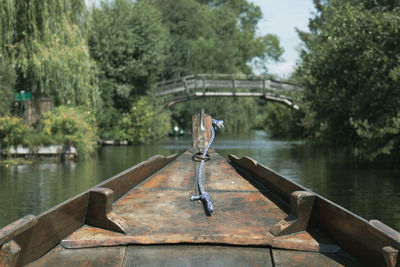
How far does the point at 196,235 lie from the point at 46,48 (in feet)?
36.9

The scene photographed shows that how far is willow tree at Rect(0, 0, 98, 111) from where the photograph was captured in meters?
12.0

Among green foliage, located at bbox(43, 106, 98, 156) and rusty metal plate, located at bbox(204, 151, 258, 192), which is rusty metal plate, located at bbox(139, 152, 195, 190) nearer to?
rusty metal plate, located at bbox(204, 151, 258, 192)

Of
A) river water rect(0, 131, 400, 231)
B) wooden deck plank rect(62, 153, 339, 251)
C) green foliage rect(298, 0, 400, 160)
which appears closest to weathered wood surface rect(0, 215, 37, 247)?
wooden deck plank rect(62, 153, 339, 251)

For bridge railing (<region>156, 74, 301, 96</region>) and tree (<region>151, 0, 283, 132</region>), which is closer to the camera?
bridge railing (<region>156, 74, 301, 96</region>)

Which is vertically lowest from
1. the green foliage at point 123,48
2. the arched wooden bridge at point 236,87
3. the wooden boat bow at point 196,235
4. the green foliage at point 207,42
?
the wooden boat bow at point 196,235

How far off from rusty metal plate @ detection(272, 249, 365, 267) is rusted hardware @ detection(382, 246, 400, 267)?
378 mm

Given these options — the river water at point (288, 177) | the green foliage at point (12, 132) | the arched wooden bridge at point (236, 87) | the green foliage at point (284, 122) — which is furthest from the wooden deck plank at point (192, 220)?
the green foliage at point (284, 122)

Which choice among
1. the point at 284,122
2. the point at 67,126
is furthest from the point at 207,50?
the point at 67,126

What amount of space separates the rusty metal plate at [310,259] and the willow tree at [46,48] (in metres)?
11.1

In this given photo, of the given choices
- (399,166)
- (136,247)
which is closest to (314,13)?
(399,166)

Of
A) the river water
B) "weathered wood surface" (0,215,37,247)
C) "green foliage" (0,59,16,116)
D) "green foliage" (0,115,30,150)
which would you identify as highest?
"green foliage" (0,59,16,116)

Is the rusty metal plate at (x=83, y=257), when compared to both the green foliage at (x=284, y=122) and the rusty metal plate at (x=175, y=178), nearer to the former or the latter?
the rusty metal plate at (x=175, y=178)

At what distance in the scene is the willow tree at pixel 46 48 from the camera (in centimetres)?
1204

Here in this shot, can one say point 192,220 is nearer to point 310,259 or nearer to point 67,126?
point 310,259
